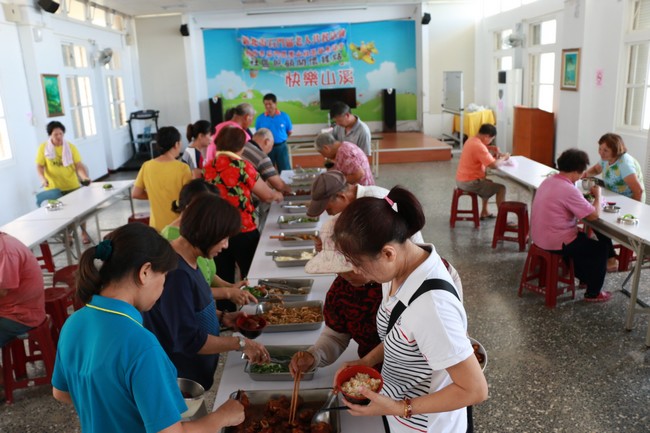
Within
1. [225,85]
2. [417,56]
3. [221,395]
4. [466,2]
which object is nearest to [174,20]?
[225,85]

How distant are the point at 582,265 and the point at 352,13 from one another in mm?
9595

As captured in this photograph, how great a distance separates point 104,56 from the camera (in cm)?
970

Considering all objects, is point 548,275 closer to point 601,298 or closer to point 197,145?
point 601,298

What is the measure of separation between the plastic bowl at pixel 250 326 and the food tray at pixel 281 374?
0.33 feet

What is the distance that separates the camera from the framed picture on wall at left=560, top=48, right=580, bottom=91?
7355mm

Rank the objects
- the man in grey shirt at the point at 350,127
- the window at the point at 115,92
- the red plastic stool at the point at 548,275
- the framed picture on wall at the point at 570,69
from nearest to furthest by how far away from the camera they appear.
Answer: the red plastic stool at the point at 548,275 → the man in grey shirt at the point at 350,127 → the framed picture on wall at the point at 570,69 → the window at the point at 115,92

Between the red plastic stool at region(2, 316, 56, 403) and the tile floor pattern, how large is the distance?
0.21 feet

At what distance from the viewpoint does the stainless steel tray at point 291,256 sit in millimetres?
2914

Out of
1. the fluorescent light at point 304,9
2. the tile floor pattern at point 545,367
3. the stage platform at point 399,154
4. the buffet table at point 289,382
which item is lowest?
the tile floor pattern at point 545,367

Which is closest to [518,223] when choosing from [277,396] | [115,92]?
[277,396]

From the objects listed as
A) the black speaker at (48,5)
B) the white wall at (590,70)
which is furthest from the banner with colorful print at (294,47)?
the black speaker at (48,5)

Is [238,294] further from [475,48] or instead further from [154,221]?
[475,48]

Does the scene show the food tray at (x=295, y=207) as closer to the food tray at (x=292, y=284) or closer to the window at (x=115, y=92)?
the food tray at (x=292, y=284)

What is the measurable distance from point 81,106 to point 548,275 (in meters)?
8.07
